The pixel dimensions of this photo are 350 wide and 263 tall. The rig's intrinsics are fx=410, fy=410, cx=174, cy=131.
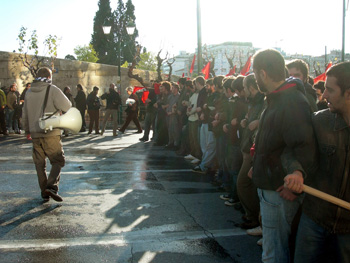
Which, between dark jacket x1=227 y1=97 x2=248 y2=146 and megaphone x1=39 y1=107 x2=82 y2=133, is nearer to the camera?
megaphone x1=39 y1=107 x2=82 y2=133

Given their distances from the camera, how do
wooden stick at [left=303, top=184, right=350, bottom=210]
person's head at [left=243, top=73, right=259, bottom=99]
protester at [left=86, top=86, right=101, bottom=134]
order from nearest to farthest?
wooden stick at [left=303, top=184, right=350, bottom=210], person's head at [left=243, top=73, right=259, bottom=99], protester at [left=86, top=86, right=101, bottom=134]

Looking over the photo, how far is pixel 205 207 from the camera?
5.64 metres

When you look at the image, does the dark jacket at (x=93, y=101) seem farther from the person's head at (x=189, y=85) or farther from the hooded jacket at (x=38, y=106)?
the hooded jacket at (x=38, y=106)

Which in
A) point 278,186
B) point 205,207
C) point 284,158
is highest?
point 284,158

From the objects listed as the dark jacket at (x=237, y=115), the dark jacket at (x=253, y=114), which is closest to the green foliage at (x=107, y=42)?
the dark jacket at (x=237, y=115)

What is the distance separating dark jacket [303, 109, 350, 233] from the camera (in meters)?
2.30

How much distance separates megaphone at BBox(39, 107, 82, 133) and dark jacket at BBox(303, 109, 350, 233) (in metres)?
3.95

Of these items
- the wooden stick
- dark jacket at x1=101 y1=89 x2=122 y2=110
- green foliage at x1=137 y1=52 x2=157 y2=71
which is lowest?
the wooden stick

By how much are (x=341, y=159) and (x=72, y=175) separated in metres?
6.24

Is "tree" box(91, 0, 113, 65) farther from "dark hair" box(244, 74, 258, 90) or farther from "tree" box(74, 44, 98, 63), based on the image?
"dark hair" box(244, 74, 258, 90)

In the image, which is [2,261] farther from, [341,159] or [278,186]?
[341,159]

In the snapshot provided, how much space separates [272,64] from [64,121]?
11.9ft

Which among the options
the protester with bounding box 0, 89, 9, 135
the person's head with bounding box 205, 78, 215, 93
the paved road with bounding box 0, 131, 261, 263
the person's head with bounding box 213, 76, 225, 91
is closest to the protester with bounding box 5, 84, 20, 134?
the protester with bounding box 0, 89, 9, 135

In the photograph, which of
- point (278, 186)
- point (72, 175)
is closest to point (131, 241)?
point (278, 186)
